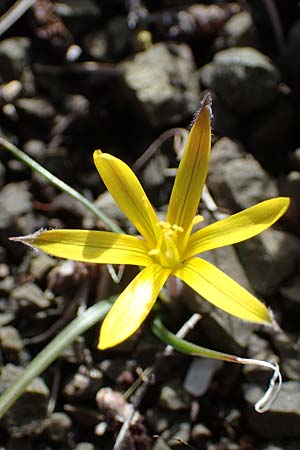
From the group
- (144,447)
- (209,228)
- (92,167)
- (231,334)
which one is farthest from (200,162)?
(144,447)

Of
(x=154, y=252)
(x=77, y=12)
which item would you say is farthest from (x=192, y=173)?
(x=77, y=12)

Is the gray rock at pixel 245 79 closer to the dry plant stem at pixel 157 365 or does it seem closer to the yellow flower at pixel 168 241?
the yellow flower at pixel 168 241

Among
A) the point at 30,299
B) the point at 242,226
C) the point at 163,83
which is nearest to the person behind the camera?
the point at 242,226

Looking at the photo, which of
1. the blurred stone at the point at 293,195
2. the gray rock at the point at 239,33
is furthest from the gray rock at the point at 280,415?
the gray rock at the point at 239,33

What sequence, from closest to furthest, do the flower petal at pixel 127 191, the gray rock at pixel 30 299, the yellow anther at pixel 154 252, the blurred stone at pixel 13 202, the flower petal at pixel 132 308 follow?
1. the flower petal at pixel 132 308
2. the flower petal at pixel 127 191
3. the yellow anther at pixel 154 252
4. the gray rock at pixel 30 299
5. the blurred stone at pixel 13 202

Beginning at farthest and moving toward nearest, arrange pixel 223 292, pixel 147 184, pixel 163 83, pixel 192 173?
pixel 163 83
pixel 147 184
pixel 192 173
pixel 223 292

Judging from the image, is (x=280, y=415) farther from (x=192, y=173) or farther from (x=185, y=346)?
(x=192, y=173)

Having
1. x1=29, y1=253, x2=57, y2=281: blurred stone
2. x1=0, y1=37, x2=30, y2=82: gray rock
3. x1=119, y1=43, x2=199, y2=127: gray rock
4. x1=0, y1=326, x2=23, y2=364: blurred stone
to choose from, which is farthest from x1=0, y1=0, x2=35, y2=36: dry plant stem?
x1=0, y1=326, x2=23, y2=364: blurred stone
